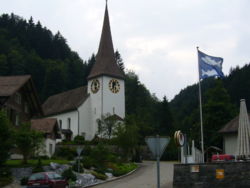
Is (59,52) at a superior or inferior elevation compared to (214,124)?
superior

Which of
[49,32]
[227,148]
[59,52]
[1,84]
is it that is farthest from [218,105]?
[49,32]

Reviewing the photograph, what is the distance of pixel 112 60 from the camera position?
239ft

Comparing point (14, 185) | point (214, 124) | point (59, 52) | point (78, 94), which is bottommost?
point (14, 185)

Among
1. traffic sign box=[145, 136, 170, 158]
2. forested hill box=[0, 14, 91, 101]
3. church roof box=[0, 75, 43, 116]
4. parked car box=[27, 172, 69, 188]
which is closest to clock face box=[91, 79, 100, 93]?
church roof box=[0, 75, 43, 116]

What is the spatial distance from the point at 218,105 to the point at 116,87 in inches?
698

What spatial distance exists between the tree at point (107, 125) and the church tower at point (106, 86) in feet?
10.1

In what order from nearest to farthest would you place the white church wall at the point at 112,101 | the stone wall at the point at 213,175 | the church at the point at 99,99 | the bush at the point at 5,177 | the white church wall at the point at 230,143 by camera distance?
the stone wall at the point at 213,175 < the bush at the point at 5,177 < the white church wall at the point at 230,143 < the white church wall at the point at 112,101 < the church at the point at 99,99

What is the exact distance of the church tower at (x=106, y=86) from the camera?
69.9 m

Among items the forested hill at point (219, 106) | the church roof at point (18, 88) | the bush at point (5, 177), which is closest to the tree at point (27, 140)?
the bush at point (5, 177)

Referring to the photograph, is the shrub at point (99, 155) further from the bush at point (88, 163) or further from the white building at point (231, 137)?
the white building at point (231, 137)

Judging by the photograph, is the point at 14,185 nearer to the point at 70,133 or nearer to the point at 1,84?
the point at 1,84

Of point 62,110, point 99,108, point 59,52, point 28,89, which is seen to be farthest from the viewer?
point 59,52

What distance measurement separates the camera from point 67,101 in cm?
7850

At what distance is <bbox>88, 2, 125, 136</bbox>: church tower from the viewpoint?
Answer: 229 ft
